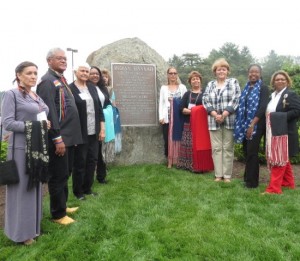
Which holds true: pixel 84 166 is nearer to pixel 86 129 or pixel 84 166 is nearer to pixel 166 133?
pixel 86 129

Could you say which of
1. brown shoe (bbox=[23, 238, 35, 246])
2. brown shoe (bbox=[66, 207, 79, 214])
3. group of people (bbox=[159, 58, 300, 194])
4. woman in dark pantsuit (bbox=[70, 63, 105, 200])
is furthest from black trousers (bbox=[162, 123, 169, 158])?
brown shoe (bbox=[23, 238, 35, 246])

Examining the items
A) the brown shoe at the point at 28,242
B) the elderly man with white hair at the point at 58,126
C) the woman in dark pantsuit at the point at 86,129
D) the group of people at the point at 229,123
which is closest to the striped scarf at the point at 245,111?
the group of people at the point at 229,123

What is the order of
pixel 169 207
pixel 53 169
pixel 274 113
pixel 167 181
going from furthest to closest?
pixel 167 181, pixel 274 113, pixel 169 207, pixel 53 169

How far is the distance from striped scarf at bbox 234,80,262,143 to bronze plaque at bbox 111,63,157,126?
2218 millimetres

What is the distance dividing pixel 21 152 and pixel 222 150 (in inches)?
136

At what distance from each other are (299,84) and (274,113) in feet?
27.2

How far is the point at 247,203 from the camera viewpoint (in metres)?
4.36

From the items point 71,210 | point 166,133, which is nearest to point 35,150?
point 71,210

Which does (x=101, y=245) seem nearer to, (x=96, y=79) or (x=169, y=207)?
(x=169, y=207)

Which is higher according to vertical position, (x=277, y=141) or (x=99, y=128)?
(x=99, y=128)

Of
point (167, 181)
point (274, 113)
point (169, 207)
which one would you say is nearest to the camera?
point (169, 207)

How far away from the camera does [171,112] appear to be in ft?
21.1

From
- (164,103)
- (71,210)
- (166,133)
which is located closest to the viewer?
(71,210)

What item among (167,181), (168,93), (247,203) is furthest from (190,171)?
(247,203)
